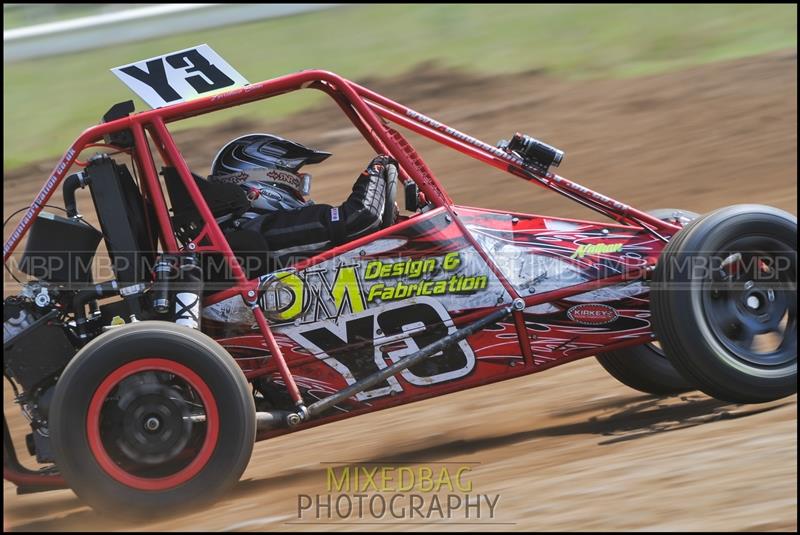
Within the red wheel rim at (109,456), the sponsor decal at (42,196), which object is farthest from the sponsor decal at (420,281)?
the sponsor decal at (42,196)

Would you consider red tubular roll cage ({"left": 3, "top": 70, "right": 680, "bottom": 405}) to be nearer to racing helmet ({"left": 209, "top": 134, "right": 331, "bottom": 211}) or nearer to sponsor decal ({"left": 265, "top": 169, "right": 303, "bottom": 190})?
racing helmet ({"left": 209, "top": 134, "right": 331, "bottom": 211})

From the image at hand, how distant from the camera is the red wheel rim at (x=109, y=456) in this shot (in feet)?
14.0

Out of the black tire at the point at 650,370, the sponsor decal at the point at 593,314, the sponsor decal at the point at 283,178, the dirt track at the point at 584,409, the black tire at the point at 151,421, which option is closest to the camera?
the dirt track at the point at 584,409

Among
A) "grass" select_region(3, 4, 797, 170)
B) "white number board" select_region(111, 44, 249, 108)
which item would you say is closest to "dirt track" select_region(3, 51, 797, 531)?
"grass" select_region(3, 4, 797, 170)

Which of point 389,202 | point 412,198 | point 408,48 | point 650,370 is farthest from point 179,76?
point 408,48

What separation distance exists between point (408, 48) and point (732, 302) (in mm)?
8595

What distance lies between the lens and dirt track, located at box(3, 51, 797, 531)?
155 inches

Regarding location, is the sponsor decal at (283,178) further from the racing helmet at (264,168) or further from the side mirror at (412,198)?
the side mirror at (412,198)

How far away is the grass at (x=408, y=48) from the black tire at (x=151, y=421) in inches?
290

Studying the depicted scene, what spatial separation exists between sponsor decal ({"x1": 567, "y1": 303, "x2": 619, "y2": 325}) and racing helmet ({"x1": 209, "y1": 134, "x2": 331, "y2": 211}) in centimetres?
138

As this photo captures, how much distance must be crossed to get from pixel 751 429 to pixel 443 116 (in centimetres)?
707

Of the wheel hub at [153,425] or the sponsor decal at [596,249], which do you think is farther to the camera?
the sponsor decal at [596,249]

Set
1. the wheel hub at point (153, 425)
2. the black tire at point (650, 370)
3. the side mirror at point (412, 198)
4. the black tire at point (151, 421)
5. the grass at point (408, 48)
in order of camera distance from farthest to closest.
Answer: the grass at point (408, 48) → the black tire at point (650, 370) → the side mirror at point (412, 198) → the wheel hub at point (153, 425) → the black tire at point (151, 421)

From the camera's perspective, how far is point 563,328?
16.1 feet
